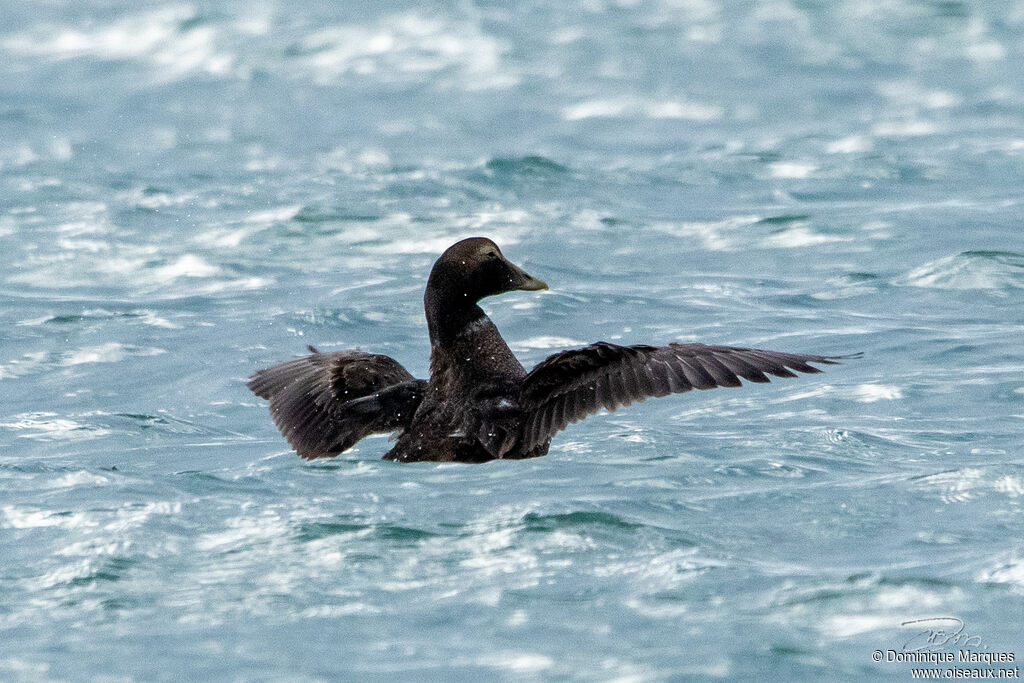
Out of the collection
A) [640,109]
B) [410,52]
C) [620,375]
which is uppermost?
[410,52]

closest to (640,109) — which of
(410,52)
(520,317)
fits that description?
(410,52)

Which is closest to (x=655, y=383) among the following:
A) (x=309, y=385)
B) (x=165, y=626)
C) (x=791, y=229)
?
(x=309, y=385)

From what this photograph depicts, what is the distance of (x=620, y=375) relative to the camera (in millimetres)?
6305

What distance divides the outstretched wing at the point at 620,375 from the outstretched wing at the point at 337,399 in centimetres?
66

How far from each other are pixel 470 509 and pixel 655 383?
967 mm

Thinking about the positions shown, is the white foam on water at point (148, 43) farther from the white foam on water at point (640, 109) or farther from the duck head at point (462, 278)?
the duck head at point (462, 278)

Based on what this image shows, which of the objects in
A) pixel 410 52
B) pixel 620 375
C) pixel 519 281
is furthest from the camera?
pixel 410 52

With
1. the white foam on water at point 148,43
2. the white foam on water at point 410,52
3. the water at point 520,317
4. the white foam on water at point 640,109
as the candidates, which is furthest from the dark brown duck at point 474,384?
the white foam on water at point 148,43

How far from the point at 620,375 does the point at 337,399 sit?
4.80 ft

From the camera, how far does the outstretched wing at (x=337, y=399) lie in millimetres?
6789

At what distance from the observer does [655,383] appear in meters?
6.15

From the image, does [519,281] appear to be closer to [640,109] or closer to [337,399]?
[337,399]

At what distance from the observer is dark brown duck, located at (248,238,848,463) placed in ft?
20.4

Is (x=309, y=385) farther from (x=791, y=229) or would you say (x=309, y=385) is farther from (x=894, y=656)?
(x=791, y=229)
